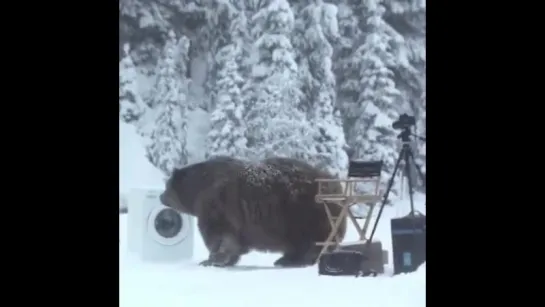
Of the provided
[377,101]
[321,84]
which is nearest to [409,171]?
[377,101]

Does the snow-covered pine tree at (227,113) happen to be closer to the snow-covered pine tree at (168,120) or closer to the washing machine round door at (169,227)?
the snow-covered pine tree at (168,120)

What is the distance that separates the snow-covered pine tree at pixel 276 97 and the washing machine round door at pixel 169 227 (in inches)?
16.5

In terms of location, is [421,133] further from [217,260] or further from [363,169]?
[217,260]

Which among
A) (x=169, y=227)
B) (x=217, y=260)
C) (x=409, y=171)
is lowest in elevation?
(x=217, y=260)

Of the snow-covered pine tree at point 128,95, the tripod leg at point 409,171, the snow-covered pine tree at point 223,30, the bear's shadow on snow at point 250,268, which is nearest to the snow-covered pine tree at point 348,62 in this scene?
the tripod leg at point 409,171

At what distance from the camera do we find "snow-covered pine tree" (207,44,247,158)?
10.1 feet

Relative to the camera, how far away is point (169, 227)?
10.2 feet

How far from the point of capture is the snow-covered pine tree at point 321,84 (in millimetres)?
→ 3100

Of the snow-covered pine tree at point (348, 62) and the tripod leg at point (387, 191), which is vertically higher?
the snow-covered pine tree at point (348, 62)

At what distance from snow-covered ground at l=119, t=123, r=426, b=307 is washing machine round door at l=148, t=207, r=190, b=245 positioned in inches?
2.9

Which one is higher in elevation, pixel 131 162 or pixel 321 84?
pixel 321 84

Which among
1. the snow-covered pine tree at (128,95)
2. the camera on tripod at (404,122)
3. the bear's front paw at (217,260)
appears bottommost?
the bear's front paw at (217,260)

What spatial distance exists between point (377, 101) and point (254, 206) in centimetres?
69
